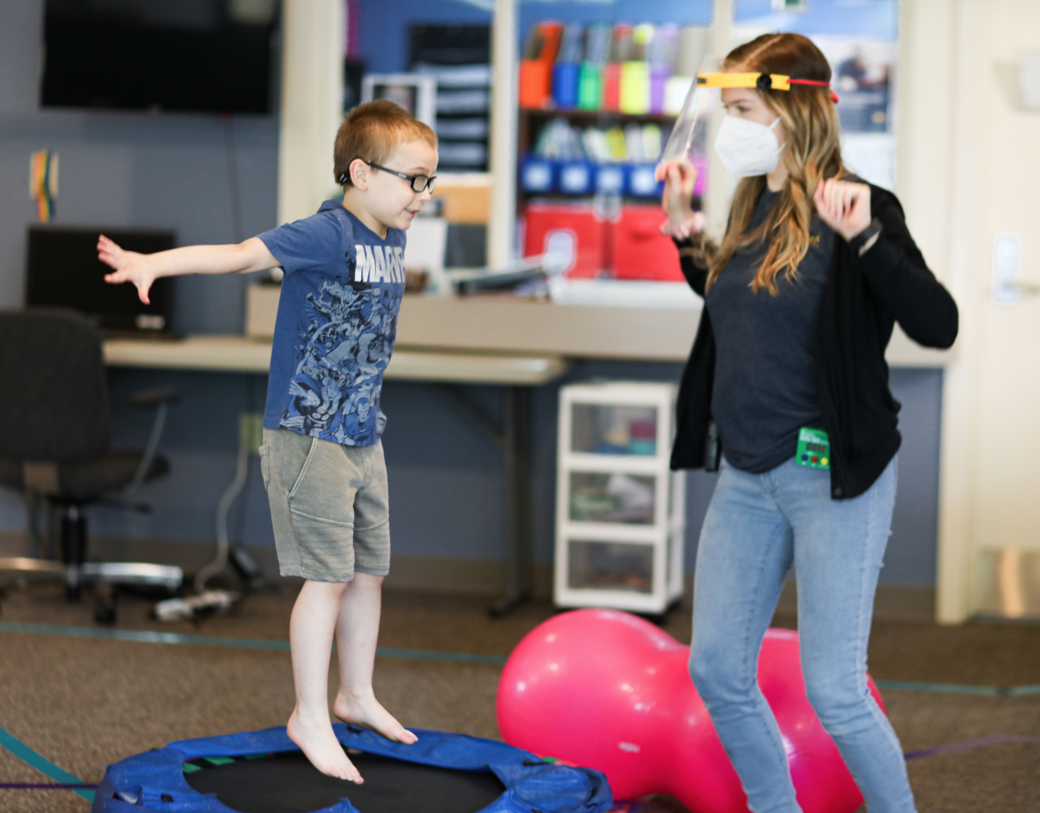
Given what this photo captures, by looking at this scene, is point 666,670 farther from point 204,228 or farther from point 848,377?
point 204,228

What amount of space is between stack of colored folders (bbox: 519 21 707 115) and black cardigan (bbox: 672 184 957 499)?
9.47 feet

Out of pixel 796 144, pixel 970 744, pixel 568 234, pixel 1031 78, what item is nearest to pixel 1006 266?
pixel 1031 78

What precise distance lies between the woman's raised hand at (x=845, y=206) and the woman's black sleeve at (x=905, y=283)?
4 cm

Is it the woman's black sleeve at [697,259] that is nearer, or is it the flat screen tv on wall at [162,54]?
the woman's black sleeve at [697,259]

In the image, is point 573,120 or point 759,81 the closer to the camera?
point 759,81

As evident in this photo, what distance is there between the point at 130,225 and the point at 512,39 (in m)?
1.52

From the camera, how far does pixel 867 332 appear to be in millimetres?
1793

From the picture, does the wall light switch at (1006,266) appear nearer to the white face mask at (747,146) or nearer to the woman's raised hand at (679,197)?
the woman's raised hand at (679,197)

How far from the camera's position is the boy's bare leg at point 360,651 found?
1967 mm

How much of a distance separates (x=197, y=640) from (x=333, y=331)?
196cm

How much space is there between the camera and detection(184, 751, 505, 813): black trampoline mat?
1857mm

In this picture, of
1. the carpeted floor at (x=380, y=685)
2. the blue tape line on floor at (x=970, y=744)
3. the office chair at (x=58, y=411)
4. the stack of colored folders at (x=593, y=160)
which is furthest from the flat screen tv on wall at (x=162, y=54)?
the blue tape line on floor at (x=970, y=744)

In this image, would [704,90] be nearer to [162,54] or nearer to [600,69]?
[162,54]

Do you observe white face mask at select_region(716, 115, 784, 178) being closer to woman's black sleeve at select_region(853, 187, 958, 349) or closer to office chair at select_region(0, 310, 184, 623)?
woman's black sleeve at select_region(853, 187, 958, 349)
